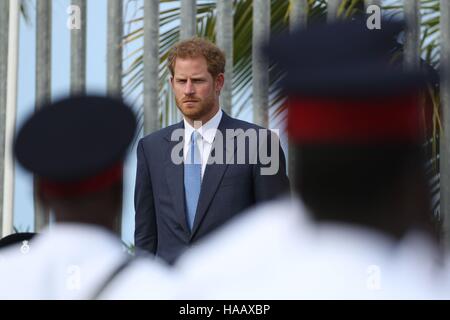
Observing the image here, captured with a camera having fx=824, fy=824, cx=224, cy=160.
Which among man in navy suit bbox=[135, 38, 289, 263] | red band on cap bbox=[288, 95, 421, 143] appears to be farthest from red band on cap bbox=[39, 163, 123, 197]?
man in navy suit bbox=[135, 38, 289, 263]

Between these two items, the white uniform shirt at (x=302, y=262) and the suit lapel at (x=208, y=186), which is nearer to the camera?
the white uniform shirt at (x=302, y=262)

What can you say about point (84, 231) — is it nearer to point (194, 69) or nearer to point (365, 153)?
Result: point (365, 153)

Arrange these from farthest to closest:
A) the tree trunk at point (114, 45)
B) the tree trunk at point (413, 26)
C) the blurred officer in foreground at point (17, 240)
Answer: the tree trunk at point (114, 45) → the tree trunk at point (413, 26) → the blurred officer in foreground at point (17, 240)

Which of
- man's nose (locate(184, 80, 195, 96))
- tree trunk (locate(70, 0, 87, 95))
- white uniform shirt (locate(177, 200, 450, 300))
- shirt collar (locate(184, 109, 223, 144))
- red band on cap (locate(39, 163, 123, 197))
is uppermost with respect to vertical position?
tree trunk (locate(70, 0, 87, 95))

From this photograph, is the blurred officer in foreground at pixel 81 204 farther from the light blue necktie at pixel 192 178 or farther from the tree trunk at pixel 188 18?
the tree trunk at pixel 188 18

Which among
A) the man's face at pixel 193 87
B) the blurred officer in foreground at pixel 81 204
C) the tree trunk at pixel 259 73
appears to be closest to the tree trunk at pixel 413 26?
the tree trunk at pixel 259 73

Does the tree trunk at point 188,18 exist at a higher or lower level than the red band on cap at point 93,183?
higher

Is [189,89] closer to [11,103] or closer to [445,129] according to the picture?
[445,129]

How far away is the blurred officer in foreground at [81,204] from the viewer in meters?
1.13

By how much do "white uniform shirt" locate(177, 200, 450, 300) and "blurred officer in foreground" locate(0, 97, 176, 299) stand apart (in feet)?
0.51

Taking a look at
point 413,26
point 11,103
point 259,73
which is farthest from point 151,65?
point 413,26

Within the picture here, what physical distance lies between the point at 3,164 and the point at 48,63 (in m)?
0.45

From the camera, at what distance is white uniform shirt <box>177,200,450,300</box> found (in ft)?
2.92

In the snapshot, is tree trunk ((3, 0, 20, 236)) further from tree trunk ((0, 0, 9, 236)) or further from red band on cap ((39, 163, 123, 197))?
red band on cap ((39, 163, 123, 197))
